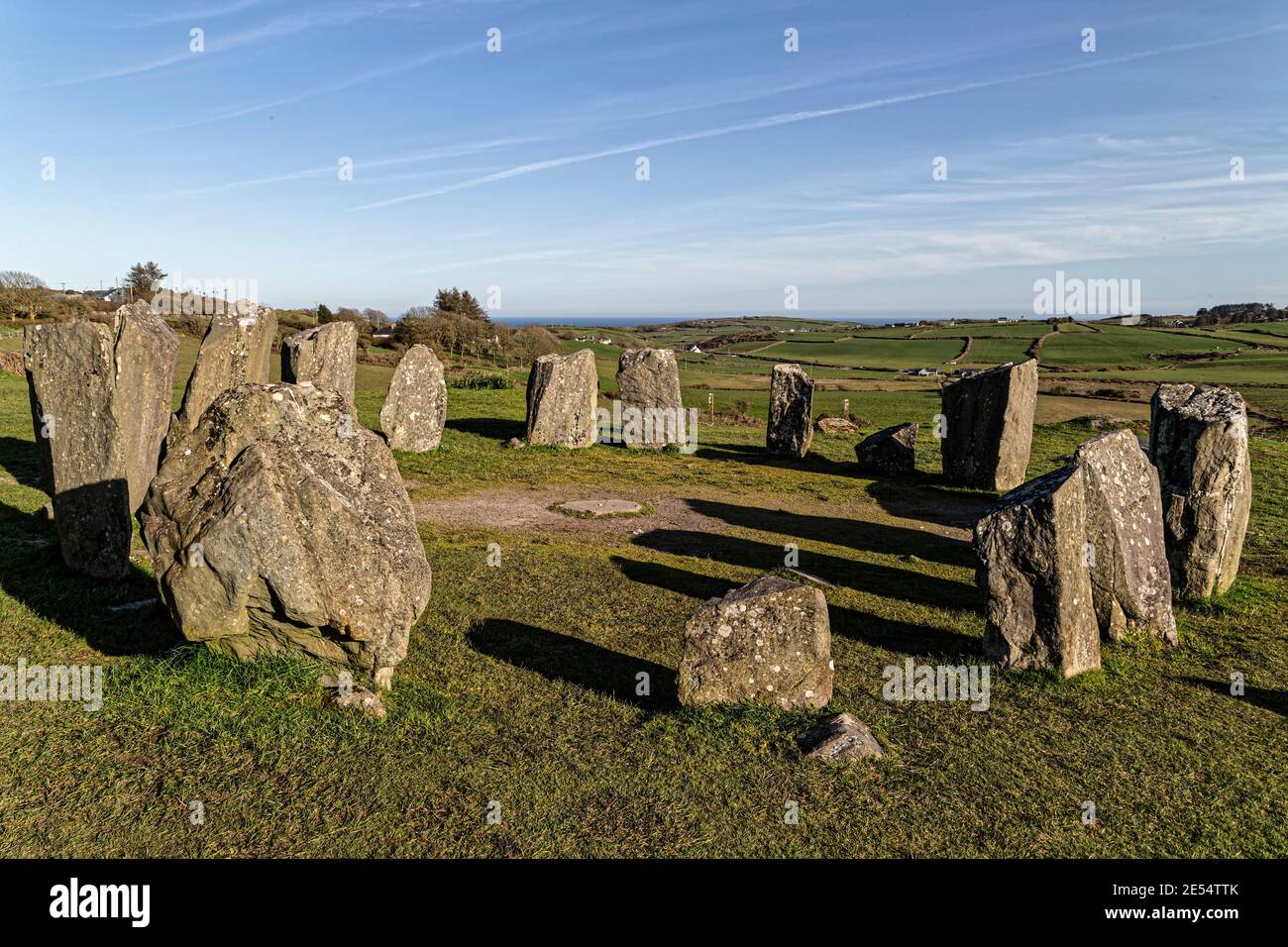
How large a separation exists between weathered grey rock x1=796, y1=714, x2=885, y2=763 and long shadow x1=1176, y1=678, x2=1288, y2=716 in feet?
13.9

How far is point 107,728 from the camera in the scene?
698 centimetres

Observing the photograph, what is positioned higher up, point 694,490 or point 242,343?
point 242,343

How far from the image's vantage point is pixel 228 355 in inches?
580

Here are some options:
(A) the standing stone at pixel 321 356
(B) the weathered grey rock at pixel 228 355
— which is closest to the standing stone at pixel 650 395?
(A) the standing stone at pixel 321 356

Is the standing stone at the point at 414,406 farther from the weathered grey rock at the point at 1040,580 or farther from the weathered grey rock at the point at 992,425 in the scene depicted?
the weathered grey rock at the point at 1040,580

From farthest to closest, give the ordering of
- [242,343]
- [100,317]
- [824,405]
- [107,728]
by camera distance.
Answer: [824,405] → [100,317] → [242,343] → [107,728]

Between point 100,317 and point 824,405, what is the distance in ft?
101

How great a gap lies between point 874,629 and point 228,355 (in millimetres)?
11976

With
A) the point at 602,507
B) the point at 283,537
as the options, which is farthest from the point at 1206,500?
the point at 283,537

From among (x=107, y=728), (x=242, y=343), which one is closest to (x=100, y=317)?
(x=242, y=343)

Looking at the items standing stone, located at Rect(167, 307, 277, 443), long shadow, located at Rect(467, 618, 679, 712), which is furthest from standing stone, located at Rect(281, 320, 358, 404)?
long shadow, located at Rect(467, 618, 679, 712)

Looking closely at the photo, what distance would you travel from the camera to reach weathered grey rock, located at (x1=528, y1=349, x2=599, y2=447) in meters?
22.4
